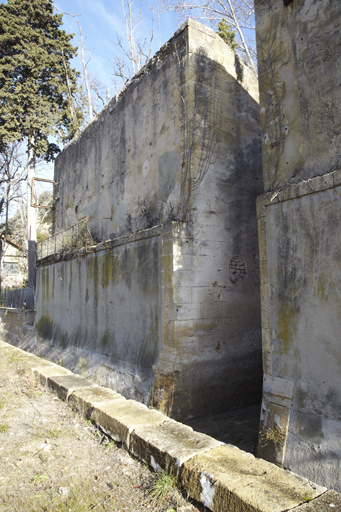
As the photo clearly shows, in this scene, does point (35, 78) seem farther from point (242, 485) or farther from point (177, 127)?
point (242, 485)

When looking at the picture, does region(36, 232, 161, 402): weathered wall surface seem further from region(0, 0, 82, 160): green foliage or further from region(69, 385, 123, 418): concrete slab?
region(0, 0, 82, 160): green foliage

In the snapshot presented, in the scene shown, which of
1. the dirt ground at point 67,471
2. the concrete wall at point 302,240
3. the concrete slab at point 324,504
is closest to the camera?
the concrete slab at point 324,504

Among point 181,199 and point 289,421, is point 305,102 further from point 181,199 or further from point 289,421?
point 289,421

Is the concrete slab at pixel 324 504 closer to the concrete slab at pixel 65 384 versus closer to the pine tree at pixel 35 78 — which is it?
the concrete slab at pixel 65 384

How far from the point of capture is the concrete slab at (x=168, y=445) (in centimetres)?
291

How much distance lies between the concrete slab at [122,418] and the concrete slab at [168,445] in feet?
0.38

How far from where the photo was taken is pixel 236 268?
22.3 feet

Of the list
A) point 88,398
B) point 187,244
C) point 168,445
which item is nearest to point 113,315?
point 187,244

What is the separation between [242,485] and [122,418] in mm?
1551

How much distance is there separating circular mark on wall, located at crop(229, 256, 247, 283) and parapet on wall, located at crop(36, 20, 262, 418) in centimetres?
2

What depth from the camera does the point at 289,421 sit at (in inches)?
162

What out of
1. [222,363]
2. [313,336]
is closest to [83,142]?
[222,363]

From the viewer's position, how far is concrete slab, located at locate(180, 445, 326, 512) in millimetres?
2307

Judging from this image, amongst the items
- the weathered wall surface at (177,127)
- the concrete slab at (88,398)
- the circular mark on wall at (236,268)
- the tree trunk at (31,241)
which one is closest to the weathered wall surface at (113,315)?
the weathered wall surface at (177,127)
